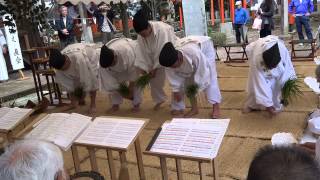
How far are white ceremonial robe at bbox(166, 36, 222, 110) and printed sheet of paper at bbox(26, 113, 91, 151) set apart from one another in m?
1.56

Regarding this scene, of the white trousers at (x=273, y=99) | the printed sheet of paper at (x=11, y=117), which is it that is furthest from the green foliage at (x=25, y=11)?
the white trousers at (x=273, y=99)

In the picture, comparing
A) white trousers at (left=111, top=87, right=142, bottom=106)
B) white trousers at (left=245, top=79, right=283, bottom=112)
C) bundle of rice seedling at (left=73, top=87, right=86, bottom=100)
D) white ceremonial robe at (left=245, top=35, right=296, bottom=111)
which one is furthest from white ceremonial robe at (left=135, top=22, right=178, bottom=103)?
white trousers at (left=245, top=79, right=283, bottom=112)

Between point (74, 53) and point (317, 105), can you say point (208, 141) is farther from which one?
point (74, 53)

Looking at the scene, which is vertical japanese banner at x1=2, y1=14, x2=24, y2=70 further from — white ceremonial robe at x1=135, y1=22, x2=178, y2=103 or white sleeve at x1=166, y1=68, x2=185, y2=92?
white sleeve at x1=166, y1=68, x2=185, y2=92

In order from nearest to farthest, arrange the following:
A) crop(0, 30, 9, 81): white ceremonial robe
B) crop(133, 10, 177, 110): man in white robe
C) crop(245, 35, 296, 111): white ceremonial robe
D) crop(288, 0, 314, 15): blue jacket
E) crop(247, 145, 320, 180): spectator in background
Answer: crop(247, 145, 320, 180): spectator in background < crop(245, 35, 296, 111): white ceremonial robe < crop(133, 10, 177, 110): man in white robe < crop(0, 30, 9, 81): white ceremonial robe < crop(288, 0, 314, 15): blue jacket

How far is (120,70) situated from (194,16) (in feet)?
15.5

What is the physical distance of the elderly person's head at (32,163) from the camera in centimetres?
135

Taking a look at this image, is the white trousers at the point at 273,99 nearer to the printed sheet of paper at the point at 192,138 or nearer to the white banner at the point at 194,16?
the printed sheet of paper at the point at 192,138

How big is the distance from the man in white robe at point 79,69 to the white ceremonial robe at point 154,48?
2.25 feet

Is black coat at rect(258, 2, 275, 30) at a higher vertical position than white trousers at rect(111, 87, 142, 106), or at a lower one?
higher

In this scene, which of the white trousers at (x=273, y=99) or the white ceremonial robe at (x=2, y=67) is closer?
the white trousers at (x=273, y=99)

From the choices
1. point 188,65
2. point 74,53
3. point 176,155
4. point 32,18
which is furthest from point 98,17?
point 176,155

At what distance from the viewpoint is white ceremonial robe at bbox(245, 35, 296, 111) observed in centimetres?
376

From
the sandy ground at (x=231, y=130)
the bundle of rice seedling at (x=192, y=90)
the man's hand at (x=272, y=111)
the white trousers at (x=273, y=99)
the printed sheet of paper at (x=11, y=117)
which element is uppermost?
the printed sheet of paper at (x=11, y=117)
